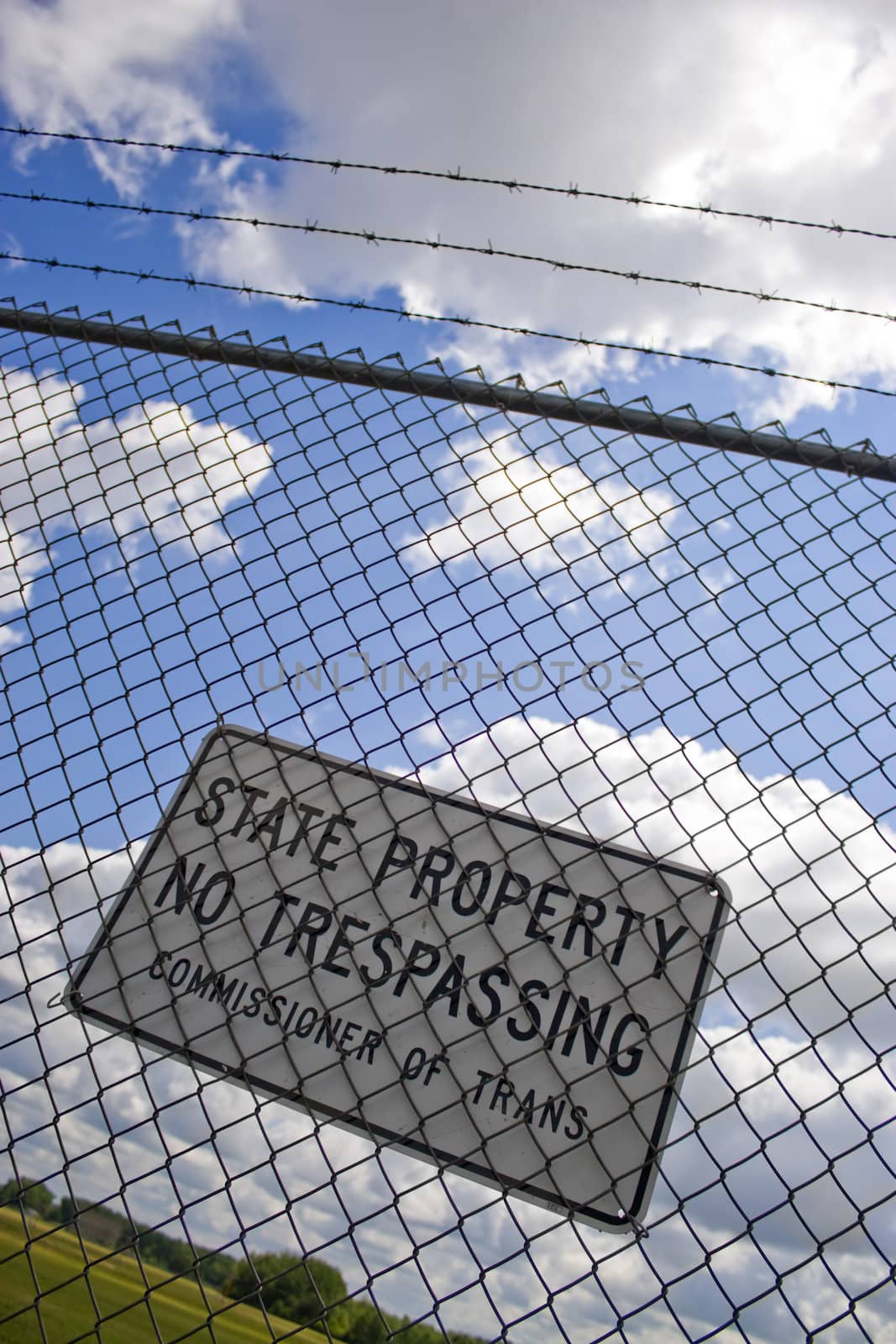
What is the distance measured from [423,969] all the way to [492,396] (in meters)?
1.56

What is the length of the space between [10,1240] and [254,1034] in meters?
36.7

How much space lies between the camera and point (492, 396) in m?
2.63

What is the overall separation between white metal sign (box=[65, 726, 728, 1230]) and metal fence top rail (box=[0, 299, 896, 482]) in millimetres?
1137

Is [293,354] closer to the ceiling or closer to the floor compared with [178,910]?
closer to the ceiling

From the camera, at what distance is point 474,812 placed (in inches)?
81.4

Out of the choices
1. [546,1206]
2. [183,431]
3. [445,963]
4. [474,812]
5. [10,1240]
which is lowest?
[10,1240]

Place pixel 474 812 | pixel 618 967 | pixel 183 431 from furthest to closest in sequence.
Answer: pixel 183 431
pixel 474 812
pixel 618 967

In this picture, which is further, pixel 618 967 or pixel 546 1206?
pixel 618 967

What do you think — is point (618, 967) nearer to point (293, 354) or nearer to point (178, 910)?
point (178, 910)

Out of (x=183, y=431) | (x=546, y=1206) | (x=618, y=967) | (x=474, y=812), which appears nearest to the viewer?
(x=546, y=1206)

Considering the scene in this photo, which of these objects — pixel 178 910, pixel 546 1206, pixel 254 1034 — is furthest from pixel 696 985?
pixel 178 910

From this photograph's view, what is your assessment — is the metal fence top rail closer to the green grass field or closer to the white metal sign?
the white metal sign

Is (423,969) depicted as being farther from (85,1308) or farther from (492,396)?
(85,1308)

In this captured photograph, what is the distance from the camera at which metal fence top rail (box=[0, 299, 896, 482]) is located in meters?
2.44
